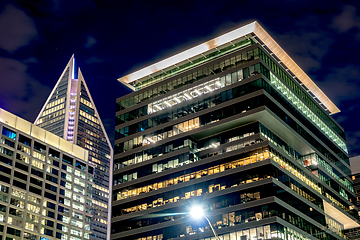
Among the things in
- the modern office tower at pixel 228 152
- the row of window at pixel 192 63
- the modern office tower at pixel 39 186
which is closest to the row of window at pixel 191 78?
the modern office tower at pixel 228 152

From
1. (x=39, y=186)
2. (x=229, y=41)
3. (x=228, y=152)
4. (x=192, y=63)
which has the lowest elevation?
(x=228, y=152)

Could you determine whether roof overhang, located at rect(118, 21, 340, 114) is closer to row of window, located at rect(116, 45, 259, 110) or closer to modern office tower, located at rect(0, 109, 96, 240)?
row of window, located at rect(116, 45, 259, 110)

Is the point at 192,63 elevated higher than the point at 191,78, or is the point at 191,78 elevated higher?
the point at 192,63

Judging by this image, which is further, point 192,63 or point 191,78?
point 192,63

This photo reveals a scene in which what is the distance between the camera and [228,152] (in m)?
98.5

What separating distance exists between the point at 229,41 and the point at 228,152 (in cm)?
3054

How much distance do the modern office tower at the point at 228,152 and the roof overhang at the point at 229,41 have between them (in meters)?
0.26

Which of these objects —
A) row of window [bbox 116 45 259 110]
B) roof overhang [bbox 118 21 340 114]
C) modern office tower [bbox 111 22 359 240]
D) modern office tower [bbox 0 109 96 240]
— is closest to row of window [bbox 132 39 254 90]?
modern office tower [bbox 111 22 359 240]

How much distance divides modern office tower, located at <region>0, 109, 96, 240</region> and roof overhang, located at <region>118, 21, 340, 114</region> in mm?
57760

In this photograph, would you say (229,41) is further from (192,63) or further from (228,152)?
(228,152)

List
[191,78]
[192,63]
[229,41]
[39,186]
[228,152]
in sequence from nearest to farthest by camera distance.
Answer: [228,152]
[191,78]
[229,41]
[192,63]
[39,186]

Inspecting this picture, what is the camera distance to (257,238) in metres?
87.4

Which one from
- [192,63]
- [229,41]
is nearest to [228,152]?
[229,41]

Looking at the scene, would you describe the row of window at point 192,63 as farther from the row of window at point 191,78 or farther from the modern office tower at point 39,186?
the modern office tower at point 39,186
